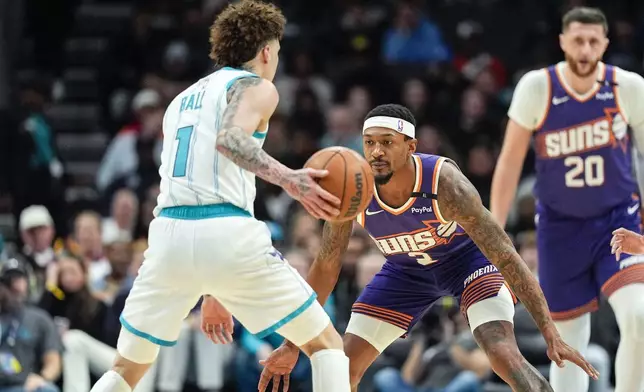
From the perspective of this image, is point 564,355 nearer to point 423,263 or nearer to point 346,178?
point 423,263

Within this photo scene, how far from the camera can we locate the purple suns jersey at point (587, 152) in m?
7.59

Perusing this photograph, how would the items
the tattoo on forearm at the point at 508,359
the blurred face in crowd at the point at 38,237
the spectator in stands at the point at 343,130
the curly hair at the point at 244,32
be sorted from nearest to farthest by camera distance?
the curly hair at the point at 244,32 → the tattoo on forearm at the point at 508,359 → the blurred face in crowd at the point at 38,237 → the spectator in stands at the point at 343,130

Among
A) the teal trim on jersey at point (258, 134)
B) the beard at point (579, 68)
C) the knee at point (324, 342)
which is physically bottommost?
the knee at point (324, 342)

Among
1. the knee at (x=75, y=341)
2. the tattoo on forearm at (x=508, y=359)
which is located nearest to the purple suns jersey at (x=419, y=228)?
the tattoo on forearm at (x=508, y=359)

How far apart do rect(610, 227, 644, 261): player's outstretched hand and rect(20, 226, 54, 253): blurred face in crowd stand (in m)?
6.97

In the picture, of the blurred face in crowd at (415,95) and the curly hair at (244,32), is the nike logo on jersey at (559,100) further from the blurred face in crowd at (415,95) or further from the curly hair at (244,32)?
the blurred face in crowd at (415,95)

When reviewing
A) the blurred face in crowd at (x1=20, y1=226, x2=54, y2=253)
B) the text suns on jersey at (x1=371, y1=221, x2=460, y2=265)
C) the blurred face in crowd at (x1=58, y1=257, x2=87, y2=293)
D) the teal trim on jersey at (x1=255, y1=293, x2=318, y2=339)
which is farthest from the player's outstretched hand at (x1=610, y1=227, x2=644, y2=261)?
the blurred face in crowd at (x1=20, y1=226, x2=54, y2=253)

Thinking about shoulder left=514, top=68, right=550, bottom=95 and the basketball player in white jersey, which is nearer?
the basketball player in white jersey

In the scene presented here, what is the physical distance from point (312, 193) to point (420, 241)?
1528mm

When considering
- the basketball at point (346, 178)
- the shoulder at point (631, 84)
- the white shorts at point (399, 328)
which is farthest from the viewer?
the shoulder at point (631, 84)

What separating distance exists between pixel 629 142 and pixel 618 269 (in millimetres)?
934

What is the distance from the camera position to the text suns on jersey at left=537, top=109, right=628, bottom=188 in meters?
7.61

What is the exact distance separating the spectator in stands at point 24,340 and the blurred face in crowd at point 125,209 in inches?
95.6

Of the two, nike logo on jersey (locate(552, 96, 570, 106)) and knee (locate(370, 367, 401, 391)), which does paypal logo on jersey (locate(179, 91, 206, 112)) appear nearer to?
nike logo on jersey (locate(552, 96, 570, 106))
